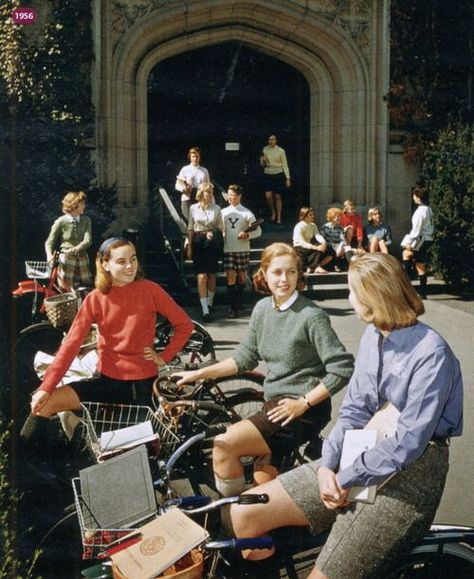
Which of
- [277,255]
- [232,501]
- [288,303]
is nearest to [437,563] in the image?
[232,501]

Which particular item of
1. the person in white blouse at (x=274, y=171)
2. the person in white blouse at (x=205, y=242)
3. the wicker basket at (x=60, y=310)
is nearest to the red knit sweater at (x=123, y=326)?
the wicker basket at (x=60, y=310)

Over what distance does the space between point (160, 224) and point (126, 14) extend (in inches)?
141

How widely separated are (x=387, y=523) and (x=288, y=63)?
14630 millimetres

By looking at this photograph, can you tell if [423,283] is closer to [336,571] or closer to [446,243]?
[446,243]

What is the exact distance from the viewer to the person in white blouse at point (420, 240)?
12.9 m

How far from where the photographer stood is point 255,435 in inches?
151

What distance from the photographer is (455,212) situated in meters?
13.4

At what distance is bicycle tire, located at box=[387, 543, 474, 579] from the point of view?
2.84 meters

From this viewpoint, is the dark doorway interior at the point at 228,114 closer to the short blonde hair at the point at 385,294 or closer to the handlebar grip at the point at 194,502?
the handlebar grip at the point at 194,502

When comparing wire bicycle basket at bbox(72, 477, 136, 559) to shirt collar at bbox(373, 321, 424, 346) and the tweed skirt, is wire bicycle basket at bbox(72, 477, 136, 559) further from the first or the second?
shirt collar at bbox(373, 321, 424, 346)

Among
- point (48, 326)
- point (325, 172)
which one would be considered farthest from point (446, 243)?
point (48, 326)

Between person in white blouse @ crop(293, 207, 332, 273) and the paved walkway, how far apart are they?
87cm

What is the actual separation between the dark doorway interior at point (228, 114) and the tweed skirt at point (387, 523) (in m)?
13.9

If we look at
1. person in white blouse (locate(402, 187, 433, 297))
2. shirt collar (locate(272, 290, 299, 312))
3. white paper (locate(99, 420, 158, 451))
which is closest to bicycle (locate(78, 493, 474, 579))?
white paper (locate(99, 420, 158, 451))
